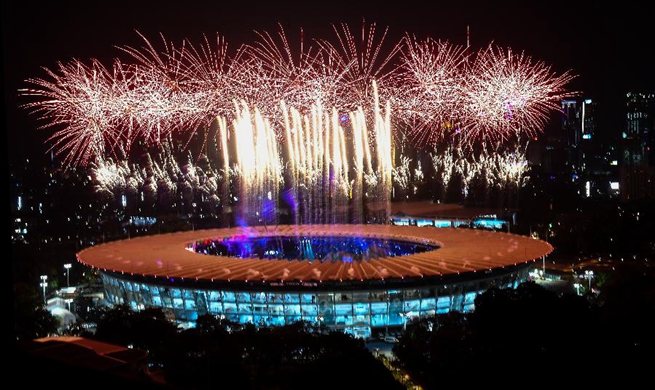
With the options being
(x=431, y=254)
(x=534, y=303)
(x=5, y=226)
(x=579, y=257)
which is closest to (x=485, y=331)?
(x=534, y=303)

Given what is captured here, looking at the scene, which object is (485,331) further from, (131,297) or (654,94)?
(654,94)

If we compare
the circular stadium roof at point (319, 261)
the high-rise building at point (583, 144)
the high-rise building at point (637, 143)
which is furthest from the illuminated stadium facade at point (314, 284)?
the high-rise building at point (583, 144)

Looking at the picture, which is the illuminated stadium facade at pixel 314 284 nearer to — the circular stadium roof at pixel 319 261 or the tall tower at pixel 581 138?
the circular stadium roof at pixel 319 261

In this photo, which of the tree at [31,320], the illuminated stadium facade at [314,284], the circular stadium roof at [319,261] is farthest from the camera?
the circular stadium roof at [319,261]

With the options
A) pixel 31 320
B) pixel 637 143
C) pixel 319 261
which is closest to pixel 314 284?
pixel 319 261

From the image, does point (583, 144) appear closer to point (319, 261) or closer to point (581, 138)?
point (581, 138)

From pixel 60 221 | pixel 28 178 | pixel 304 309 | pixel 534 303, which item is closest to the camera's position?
pixel 534 303
